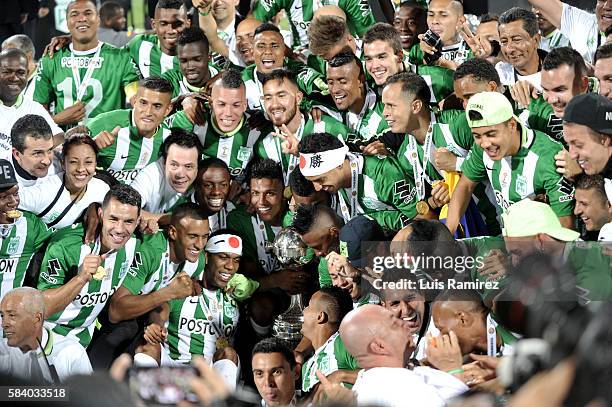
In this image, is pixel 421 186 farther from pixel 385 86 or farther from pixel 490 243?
pixel 490 243

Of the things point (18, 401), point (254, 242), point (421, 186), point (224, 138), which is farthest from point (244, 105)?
point (18, 401)

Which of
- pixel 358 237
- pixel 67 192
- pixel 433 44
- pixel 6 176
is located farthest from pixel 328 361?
pixel 433 44

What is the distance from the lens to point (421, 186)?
279 inches

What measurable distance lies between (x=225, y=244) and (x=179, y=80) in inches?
75.7

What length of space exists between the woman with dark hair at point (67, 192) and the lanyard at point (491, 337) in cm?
304

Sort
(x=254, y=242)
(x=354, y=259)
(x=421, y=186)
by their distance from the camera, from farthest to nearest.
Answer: (x=254, y=242), (x=421, y=186), (x=354, y=259)

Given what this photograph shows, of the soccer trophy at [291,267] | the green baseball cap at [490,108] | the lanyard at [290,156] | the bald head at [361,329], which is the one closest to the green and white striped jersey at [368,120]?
the lanyard at [290,156]

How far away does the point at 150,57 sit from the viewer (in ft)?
30.1

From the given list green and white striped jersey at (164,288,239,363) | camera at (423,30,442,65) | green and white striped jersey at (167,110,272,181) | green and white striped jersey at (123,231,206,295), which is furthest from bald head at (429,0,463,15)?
green and white striped jersey at (164,288,239,363)

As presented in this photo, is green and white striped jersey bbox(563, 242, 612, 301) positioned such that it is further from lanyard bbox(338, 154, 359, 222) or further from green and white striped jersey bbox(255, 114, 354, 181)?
green and white striped jersey bbox(255, 114, 354, 181)

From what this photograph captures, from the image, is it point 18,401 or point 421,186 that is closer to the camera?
point 18,401

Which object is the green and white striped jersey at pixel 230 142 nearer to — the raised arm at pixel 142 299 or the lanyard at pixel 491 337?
the raised arm at pixel 142 299

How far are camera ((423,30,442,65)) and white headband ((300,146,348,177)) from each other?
152 cm

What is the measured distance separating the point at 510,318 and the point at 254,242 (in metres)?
2.73
